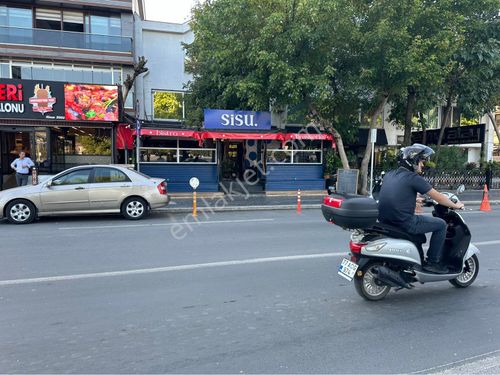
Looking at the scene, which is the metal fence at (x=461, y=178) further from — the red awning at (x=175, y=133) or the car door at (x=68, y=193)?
the car door at (x=68, y=193)

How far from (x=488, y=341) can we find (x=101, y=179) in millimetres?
9802

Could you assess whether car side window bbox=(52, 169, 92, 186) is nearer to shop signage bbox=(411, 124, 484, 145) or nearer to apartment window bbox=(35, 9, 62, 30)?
apartment window bbox=(35, 9, 62, 30)

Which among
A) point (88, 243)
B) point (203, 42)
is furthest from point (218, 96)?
point (88, 243)

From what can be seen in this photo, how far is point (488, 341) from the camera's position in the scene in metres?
3.71

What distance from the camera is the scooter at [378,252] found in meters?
4.45

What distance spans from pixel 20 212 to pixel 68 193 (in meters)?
1.24

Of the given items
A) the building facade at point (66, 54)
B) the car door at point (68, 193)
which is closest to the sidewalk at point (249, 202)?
the car door at point (68, 193)

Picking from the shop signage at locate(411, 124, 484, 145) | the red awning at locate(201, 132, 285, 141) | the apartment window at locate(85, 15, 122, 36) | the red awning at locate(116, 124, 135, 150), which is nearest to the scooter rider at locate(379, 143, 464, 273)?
the red awning at locate(201, 132, 285, 141)

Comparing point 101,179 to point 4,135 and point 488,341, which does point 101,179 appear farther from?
point 4,135

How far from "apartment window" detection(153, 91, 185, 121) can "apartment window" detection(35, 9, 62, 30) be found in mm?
7104

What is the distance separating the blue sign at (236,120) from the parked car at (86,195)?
572 centimetres

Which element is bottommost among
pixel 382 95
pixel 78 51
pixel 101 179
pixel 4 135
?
pixel 101 179

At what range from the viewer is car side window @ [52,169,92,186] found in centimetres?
1045

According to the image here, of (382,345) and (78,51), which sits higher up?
(78,51)
